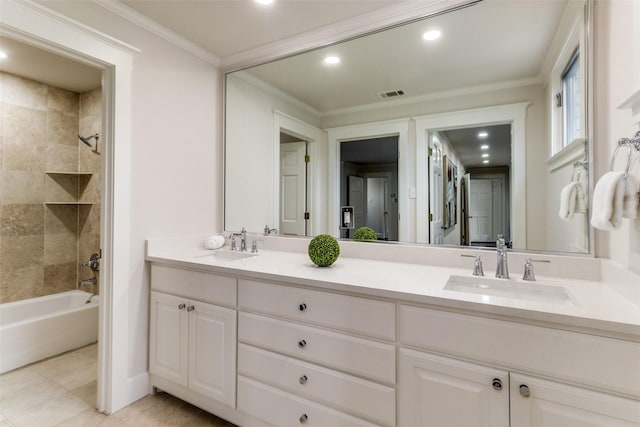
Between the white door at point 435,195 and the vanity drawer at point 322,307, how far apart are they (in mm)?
731

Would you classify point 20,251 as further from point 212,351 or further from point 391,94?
point 391,94

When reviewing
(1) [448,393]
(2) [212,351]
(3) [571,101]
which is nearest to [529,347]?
(1) [448,393]

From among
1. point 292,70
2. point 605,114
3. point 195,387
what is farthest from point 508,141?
point 195,387

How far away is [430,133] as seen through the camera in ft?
6.01

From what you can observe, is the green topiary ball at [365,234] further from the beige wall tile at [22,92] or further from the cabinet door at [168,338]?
the beige wall tile at [22,92]

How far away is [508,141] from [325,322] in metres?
1.31

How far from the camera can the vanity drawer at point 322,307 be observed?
1.23 meters

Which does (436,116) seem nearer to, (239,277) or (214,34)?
(239,277)

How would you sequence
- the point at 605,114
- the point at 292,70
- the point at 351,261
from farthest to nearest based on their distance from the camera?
the point at 292,70 < the point at 351,261 < the point at 605,114

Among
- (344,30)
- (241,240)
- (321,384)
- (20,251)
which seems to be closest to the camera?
(321,384)

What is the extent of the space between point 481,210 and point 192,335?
1753mm

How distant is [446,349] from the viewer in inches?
43.8

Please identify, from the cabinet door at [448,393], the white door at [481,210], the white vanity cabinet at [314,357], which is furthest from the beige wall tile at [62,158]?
the white door at [481,210]

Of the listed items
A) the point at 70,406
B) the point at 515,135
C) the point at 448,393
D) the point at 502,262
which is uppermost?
the point at 515,135
